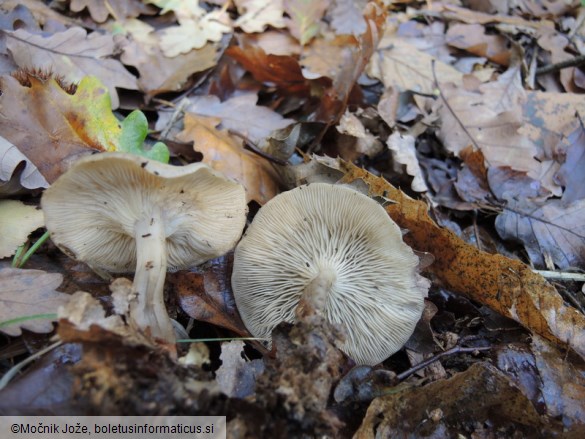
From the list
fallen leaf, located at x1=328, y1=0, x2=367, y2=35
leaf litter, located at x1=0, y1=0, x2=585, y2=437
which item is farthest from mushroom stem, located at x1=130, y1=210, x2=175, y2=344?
fallen leaf, located at x1=328, y1=0, x2=367, y2=35

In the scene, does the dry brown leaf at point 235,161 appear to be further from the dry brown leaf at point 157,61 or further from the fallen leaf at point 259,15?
the fallen leaf at point 259,15

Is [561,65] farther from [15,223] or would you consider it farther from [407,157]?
[15,223]

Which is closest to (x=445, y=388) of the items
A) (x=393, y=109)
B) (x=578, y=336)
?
(x=578, y=336)

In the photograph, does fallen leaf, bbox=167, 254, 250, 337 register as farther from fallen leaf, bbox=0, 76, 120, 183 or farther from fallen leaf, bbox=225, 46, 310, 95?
fallen leaf, bbox=225, 46, 310, 95

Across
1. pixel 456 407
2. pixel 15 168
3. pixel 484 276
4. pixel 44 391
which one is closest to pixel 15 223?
pixel 15 168

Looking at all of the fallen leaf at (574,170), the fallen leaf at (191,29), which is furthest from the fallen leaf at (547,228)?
the fallen leaf at (191,29)

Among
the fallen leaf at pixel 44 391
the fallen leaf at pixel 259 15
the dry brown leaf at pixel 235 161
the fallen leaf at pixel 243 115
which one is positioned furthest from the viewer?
the fallen leaf at pixel 259 15

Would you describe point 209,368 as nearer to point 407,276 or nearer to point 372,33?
point 407,276

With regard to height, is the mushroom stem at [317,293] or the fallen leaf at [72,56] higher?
the fallen leaf at [72,56]
